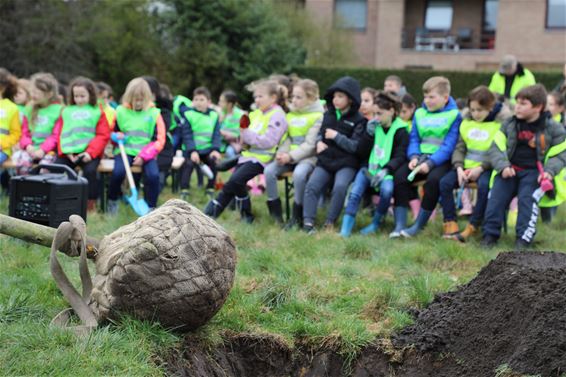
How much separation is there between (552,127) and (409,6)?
1194 inches

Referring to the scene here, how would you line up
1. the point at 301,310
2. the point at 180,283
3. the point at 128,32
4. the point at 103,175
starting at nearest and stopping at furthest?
the point at 180,283
the point at 301,310
the point at 103,175
the point at 128,32

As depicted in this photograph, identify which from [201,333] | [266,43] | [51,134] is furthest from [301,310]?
[266,43]

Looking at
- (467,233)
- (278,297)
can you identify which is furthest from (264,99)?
(278,297)

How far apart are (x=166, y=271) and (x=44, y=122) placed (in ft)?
19.4

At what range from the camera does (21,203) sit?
22.8 ft

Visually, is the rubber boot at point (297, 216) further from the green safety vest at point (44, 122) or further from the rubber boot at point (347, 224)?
the green safety vest at point (44, 122)

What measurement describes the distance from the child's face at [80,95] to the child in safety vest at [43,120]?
15.5 inches

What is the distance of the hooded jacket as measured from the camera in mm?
8727

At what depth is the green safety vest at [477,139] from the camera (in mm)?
8406

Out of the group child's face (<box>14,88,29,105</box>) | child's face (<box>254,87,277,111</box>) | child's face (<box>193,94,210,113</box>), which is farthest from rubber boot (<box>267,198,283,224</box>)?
child's face (<box>14,88,29,105</box>)

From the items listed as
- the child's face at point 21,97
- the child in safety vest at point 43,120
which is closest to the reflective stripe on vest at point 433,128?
the child in safety vest at point 43,120

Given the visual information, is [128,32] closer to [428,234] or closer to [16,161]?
[16,161]

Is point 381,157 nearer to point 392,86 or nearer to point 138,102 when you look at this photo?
point 392,86

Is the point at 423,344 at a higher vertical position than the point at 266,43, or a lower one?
lower
